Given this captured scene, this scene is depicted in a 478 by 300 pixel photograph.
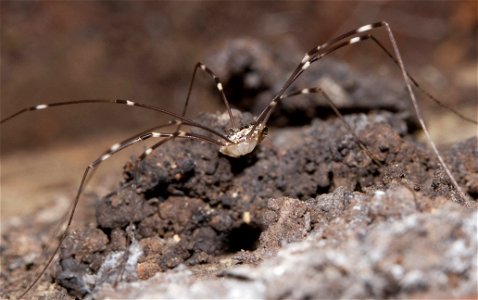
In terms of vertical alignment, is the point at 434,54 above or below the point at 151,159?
above

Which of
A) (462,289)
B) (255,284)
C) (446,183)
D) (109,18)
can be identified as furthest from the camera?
(109,18)

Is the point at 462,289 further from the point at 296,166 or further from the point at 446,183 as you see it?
the point at 296,166

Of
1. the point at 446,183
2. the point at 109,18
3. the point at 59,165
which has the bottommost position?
the point at 446,183

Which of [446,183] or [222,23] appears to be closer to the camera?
[446,183]

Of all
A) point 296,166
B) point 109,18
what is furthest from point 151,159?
point 109,18

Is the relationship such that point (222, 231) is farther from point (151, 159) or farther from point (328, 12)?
point (328, 12)

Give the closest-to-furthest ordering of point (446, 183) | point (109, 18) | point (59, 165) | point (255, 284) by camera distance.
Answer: point (255, 284), point (446, 183), point (59, 165), point (109, 18)

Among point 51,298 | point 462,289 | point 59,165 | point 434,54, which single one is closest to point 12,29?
point 59,165
